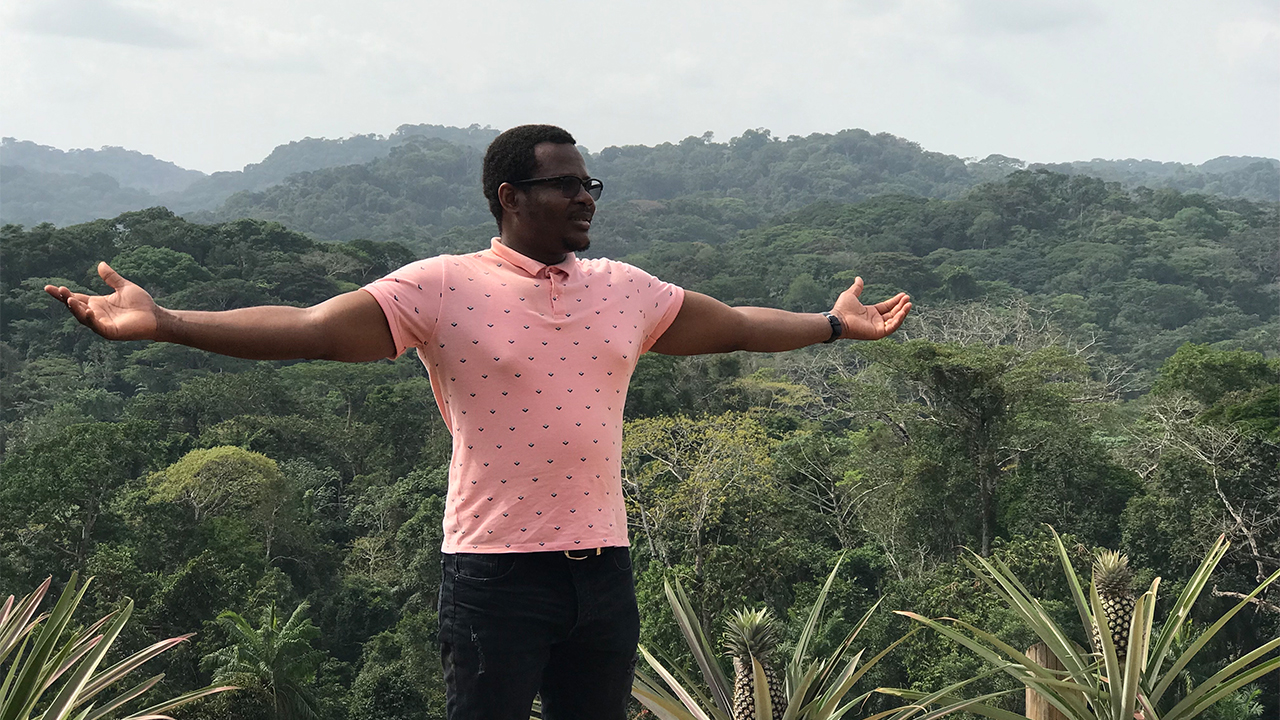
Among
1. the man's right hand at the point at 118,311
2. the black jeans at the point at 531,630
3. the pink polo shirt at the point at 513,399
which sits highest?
the man's right hand at the point at 118,311

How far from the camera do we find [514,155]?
157 cm

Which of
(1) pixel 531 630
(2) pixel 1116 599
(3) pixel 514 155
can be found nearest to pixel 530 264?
(3) pixel 514 155

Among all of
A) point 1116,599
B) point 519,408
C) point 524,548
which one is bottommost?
point 1116,599

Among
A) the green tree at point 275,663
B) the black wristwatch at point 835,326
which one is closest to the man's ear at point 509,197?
the black wristwatch at point 835,326

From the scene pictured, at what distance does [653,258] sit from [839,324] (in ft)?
152

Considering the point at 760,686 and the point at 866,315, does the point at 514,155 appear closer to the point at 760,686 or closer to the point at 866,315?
the point at 866,315

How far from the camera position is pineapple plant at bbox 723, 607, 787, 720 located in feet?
10.3

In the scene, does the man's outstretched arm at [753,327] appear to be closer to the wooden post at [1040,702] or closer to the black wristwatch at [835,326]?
the black wristwatch at [835,326]

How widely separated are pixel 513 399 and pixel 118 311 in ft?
1.56

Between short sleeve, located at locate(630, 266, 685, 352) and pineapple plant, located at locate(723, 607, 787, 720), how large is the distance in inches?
63.1

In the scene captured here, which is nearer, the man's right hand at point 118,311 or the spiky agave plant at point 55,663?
the man's right hand at point 118,311

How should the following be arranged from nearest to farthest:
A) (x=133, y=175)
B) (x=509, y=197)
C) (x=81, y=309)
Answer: (x=81, y=309)
(x=509, y=197)
(x=133, y=175)

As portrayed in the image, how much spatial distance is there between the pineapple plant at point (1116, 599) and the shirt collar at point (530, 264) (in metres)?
1.95

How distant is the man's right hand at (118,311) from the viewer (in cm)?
134
